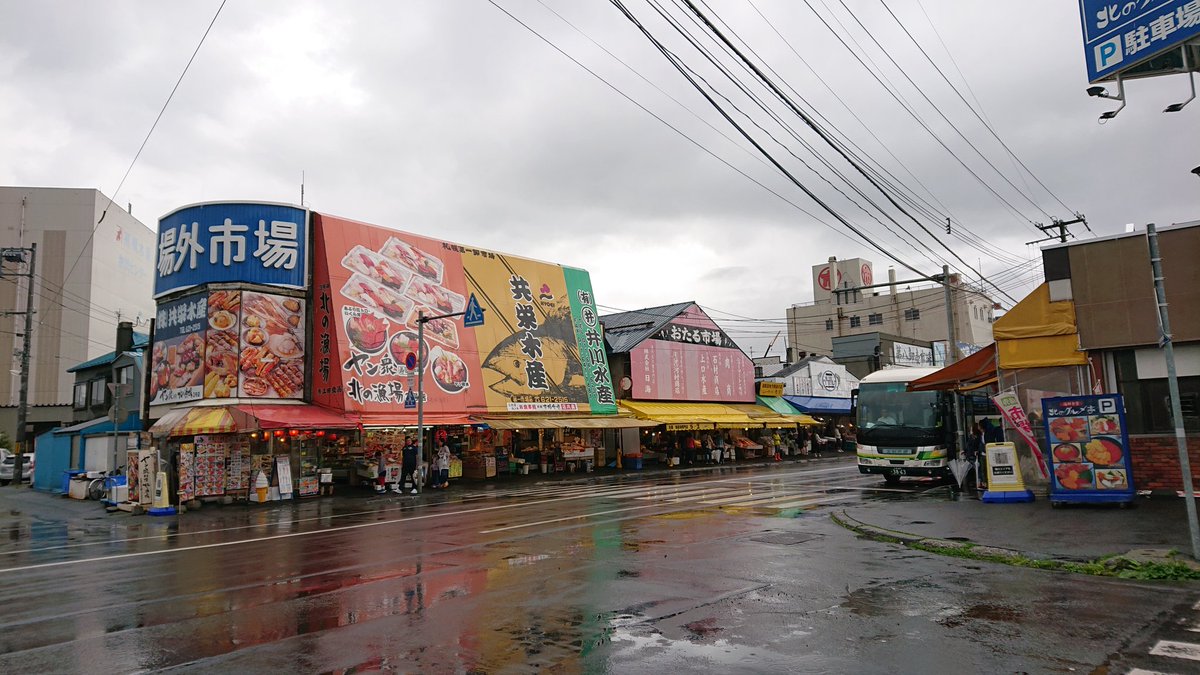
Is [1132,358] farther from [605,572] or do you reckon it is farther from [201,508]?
[201,508]

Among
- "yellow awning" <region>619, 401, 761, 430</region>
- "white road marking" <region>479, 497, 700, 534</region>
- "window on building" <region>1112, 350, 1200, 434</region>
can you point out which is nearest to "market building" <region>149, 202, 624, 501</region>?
"yellow awning" <region>619, 401, 761, 430</region>

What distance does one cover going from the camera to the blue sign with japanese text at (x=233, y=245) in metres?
24.4

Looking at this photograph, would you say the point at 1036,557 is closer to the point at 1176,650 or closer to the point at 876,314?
the point at 1176,650

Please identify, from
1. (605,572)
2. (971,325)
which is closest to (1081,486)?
(605,572)

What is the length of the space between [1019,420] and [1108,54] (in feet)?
24.9

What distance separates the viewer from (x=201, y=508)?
71.3 ft

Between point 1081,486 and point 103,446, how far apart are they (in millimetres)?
32920

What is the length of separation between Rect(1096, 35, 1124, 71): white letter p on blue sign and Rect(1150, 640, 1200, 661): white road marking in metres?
10.9

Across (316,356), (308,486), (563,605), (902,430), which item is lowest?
(563,605)

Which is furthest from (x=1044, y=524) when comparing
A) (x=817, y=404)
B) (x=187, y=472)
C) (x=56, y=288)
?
(x=56, y=288)

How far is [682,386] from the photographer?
126 feet

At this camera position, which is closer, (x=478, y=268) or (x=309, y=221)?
(x=309, y=221)

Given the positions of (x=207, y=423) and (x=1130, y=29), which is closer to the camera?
(x=1130, y=29)

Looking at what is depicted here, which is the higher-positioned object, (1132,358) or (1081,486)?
(1132,358)
